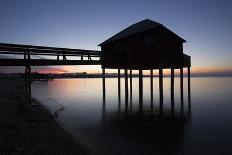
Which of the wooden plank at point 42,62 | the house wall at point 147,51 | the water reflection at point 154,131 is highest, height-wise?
the house wall at point 147,51

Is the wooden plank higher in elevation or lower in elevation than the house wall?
lower

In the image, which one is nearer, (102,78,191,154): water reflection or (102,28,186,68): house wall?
(102,78,191,154): water reflection

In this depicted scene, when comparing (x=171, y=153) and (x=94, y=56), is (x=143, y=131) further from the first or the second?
(x=94, y=56)

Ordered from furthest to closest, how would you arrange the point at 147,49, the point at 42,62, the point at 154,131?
the point at 147,49 < the point at 42,62 < the point at 154,131

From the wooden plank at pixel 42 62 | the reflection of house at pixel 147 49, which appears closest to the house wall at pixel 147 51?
the reflection of house at pixel 147 49

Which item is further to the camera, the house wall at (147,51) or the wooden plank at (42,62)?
the house wall at (147,51)

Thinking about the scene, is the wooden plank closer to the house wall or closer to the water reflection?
the house wall

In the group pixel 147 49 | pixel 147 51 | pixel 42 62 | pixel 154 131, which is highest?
pixel 147 49

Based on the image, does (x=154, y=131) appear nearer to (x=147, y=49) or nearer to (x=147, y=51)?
(x=147, y=51)

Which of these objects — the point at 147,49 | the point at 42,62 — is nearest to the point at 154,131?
the point at 42,62

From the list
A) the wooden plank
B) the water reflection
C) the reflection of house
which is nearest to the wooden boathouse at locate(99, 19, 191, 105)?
the reflection of house

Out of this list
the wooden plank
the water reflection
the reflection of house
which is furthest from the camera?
the reflection of house

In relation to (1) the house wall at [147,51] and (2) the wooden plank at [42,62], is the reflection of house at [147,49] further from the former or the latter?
(2) the wooden plank at [42,62]

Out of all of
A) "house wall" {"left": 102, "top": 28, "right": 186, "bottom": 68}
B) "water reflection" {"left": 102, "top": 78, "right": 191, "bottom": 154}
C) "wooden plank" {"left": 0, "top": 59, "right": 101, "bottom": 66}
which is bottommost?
"water reflection" {"left": 102, "top": 78, "right": 191, "bottom": 154}
